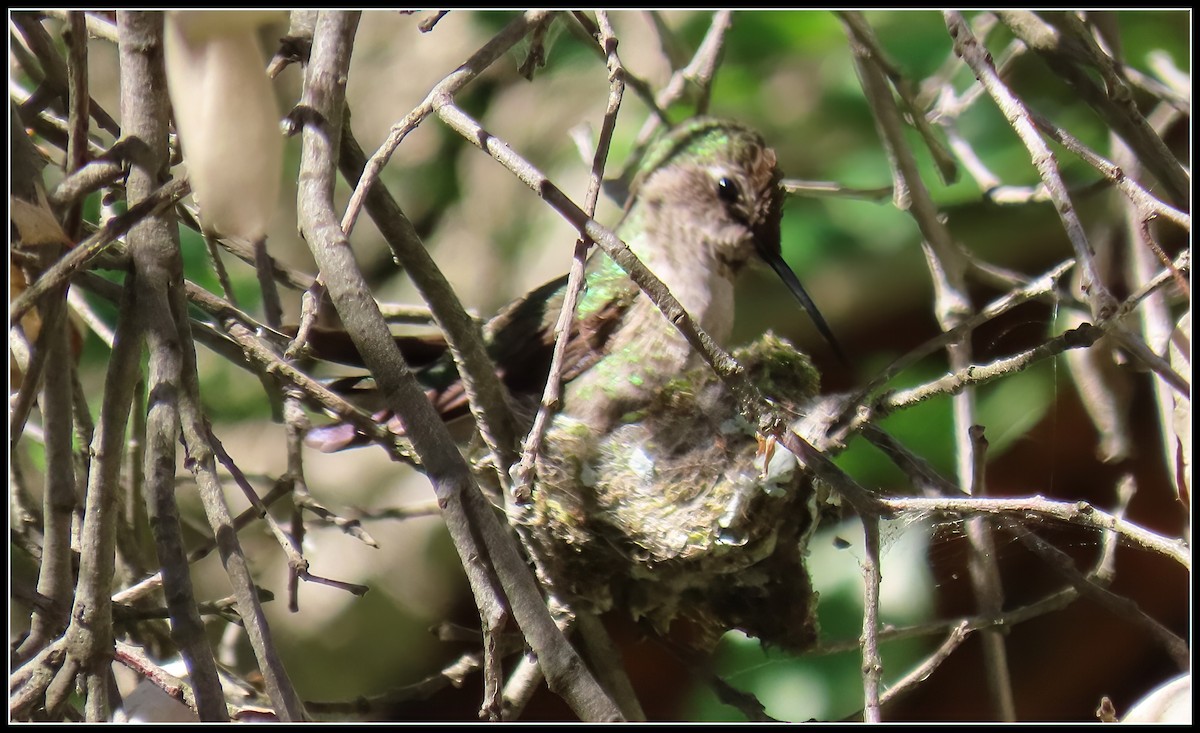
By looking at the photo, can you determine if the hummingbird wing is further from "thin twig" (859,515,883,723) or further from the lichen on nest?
"thin twig" (859,515,883,723)

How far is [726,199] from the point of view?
2572 mm

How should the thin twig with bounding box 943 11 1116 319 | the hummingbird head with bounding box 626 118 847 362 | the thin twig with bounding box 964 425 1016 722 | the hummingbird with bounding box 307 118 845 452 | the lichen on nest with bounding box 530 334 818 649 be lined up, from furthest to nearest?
the hummingbird head with bounding box 626 118 847 362
the hummingbird with bounding box 307 118 845 452
the lichen on nest with bounding box 530 334 818 649
the thin twig with bounding box 964 425 1016 722
the thin twig with bounding box 943 11 1116 319

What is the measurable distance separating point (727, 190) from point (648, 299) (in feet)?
1.36

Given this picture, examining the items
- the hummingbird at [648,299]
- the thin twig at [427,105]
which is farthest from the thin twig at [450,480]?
the hummingbird at [648,299]

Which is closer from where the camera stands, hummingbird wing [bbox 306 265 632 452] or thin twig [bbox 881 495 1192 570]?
thin twig [bbox 881 495 1192 570]

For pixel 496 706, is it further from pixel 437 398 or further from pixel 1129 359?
pixel 1129 359

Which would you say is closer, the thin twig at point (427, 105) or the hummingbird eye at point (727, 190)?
the thin twig at point (427, 105)

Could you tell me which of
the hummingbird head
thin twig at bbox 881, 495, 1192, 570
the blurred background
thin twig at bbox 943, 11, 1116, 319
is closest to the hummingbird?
the hummingbird head

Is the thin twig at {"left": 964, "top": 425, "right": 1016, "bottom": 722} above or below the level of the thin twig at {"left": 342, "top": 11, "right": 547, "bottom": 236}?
below

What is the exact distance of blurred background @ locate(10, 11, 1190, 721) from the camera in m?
2.78

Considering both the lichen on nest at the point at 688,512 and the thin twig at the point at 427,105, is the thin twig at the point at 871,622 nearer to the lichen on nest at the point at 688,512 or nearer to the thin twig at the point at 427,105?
the lichen on nest at the point at 688,512

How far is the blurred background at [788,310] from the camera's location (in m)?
2.78

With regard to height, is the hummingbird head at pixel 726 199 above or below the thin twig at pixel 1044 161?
above

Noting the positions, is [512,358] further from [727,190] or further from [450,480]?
[450,480]
